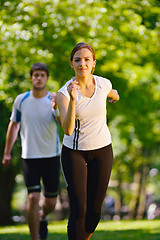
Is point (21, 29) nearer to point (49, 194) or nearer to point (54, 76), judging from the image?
point (54, 76)

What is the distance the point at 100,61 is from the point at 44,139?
626 cm

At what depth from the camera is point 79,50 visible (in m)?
4.25

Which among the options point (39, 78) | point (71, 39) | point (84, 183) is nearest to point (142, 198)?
point (71, 39)

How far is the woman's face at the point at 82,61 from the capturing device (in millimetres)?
4211

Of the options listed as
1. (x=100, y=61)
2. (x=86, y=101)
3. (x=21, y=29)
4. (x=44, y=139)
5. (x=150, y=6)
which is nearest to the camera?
(x=86, y=101)

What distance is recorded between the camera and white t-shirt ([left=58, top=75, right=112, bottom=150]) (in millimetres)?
4164

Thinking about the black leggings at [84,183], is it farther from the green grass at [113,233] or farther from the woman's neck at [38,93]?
the green grass at [113,233]

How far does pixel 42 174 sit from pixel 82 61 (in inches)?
94.5

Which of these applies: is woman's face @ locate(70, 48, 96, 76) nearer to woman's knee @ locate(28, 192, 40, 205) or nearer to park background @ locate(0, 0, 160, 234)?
woman's knee @ locate(28, 192, 40, 205)

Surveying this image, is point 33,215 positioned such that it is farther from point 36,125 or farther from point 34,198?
point 36,125

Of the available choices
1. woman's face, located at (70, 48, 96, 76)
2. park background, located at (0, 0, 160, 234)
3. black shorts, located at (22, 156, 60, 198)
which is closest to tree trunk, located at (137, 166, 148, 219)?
park background, located at (0, 0, 160, 234)

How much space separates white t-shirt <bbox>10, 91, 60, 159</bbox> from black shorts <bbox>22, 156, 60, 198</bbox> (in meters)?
0.09

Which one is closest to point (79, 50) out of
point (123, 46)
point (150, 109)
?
point (123, 46)

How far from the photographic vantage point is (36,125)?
19.5 ft
